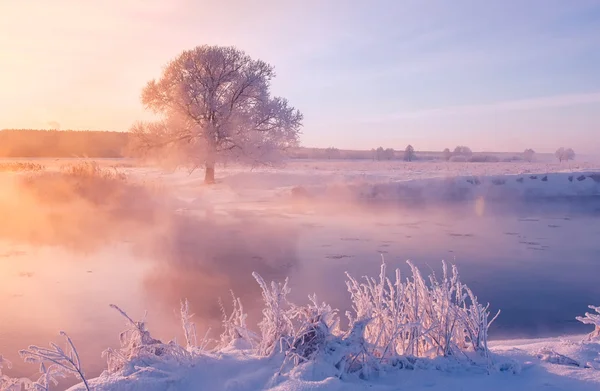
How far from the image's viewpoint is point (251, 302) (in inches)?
318

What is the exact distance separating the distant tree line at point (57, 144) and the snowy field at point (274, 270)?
146ft

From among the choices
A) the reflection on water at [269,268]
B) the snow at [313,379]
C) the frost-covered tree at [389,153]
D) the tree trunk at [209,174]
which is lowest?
the reflection on water at [269,268]

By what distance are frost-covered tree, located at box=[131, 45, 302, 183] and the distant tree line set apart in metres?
35.3

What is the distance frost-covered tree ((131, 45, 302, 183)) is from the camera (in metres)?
26.2

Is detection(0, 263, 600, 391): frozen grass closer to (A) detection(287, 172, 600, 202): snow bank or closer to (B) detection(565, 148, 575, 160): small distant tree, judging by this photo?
(A) detection(287, 172, 600, 202): snow bank

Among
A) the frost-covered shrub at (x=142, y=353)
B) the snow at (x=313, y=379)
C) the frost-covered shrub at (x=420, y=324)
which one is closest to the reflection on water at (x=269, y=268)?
the frost-covered shrub at (x=142, y=353)

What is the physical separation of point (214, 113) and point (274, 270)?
1787 cm

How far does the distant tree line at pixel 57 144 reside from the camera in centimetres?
6581

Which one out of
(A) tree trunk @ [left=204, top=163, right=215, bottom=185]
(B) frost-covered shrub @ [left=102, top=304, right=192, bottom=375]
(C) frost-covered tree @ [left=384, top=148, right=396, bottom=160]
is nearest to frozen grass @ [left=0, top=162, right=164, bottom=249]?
(A) tree trunk @ [left=204, top=163, right=215, bottom=185]

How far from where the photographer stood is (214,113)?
2670 centimetres

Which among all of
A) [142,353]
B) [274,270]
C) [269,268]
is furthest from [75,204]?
[142,353]

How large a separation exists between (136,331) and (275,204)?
57.9 ft

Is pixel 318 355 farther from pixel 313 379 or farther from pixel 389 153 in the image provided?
pixel 389 153

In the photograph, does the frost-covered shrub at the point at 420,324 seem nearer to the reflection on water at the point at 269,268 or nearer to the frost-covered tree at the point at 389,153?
the reflection on water at the point at 269,268
